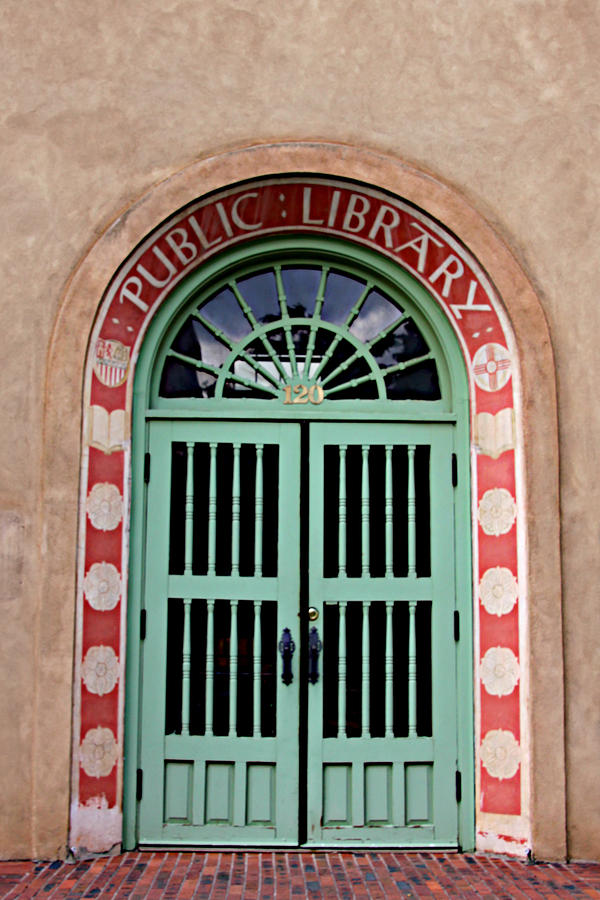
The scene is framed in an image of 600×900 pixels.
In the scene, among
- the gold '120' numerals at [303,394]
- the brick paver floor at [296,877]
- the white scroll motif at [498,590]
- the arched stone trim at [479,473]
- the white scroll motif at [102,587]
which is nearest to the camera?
the brick paver floor at [296,877]

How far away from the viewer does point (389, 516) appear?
5.29m

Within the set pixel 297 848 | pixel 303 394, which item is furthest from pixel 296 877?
pixel 303 394

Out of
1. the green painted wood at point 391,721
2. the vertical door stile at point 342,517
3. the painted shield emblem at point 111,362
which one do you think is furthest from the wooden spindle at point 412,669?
the painted shield emblem at point 111,362

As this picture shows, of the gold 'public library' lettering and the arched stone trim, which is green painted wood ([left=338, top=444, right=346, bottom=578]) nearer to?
the arched stone trim

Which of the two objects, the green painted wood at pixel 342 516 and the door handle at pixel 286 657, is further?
the green painted wood at pixel 342 516

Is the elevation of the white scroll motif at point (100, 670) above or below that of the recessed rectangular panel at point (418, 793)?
above

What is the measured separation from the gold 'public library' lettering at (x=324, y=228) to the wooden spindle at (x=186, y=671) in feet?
5.86

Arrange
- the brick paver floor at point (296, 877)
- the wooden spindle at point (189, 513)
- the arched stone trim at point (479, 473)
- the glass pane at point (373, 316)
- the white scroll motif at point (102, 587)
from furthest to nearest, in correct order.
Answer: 1. the glass pane at point (373, 316)
2. the wooden spindle at point (189, 513)
3. the white scroll motif at point (102, 587)
4. the arched stone trim at point (479, 473)
5. the brick paver floor at point (296, 877)

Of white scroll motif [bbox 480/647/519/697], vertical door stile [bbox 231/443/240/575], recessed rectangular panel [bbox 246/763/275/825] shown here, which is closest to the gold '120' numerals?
vertical door stile [bbox 231/443/240/575]

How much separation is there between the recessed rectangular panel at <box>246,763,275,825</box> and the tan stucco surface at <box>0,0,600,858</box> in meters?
1.30

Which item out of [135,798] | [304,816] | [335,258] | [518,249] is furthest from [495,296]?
[135,798]

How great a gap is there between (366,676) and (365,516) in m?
0.92

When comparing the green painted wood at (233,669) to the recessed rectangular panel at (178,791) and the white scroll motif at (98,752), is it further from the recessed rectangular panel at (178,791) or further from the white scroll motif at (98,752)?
the white scroll motif at (98,752)

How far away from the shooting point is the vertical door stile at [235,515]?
5207 mm
